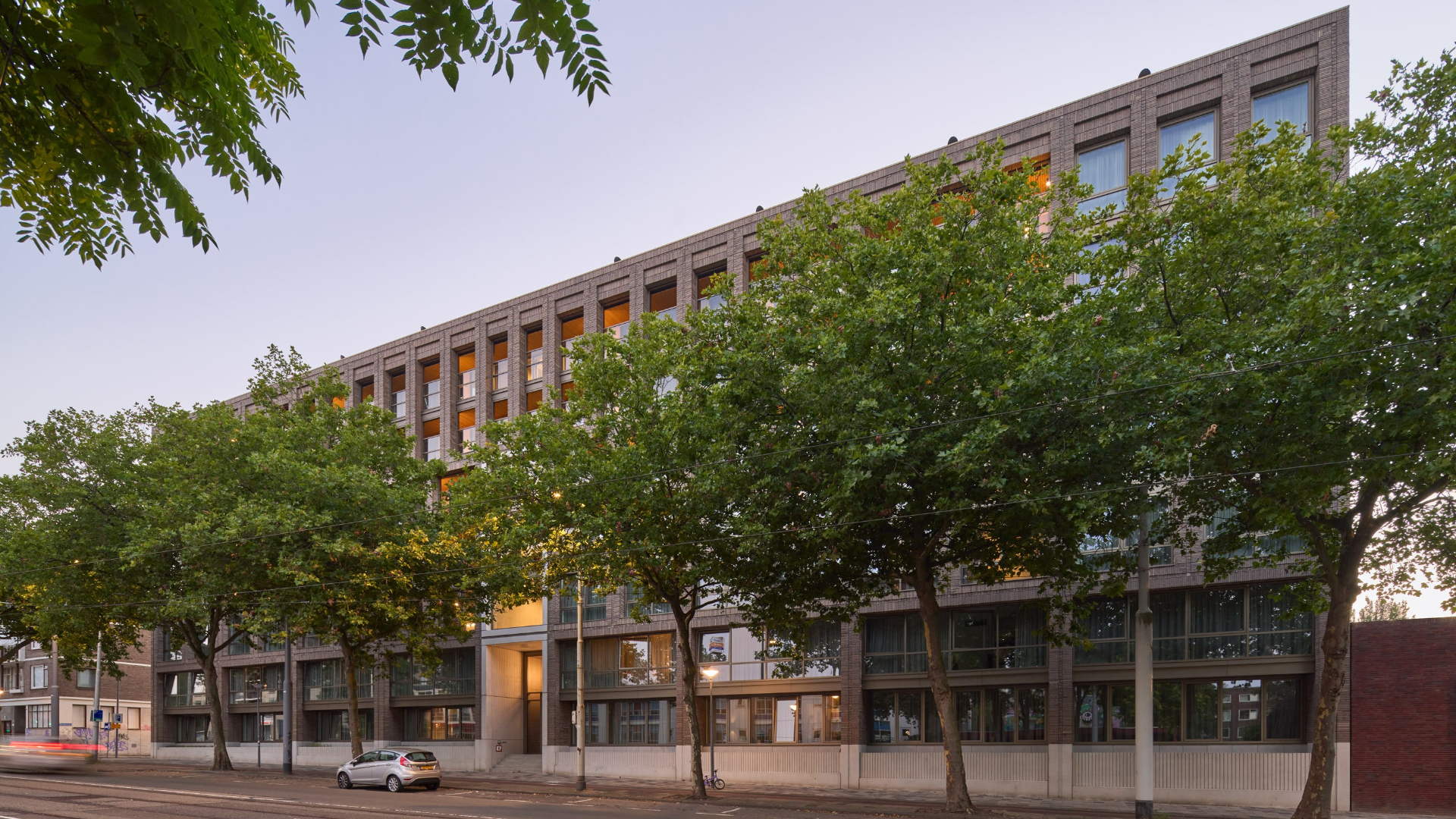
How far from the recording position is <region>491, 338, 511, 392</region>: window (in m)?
41.7

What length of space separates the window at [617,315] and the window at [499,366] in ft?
16.1

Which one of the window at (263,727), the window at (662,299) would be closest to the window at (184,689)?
the window at (263,727)

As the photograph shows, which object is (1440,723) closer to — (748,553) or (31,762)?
(748,553)

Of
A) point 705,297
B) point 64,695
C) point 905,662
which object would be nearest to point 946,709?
point 905,662

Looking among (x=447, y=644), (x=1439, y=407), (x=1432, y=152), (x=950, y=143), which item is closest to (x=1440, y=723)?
(x=1439, y=407)

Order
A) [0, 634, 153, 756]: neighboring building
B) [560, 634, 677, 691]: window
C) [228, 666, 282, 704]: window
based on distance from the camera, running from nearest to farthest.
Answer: [560, 634, 677, 691]: window, [228, 666, 282, 704]: window, [0, 634, 153, 756]: neighboring building

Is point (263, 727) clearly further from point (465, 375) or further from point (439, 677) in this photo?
point (465, 375)

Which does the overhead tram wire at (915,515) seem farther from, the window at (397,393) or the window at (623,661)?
the window at (397,393)

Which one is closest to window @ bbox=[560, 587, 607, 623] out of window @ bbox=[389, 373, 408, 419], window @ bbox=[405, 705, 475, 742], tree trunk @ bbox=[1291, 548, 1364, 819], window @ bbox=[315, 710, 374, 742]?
window @ bbox=[405, 705, 475, 742]

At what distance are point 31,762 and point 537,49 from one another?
4393cm

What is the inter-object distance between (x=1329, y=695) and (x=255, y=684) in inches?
1906

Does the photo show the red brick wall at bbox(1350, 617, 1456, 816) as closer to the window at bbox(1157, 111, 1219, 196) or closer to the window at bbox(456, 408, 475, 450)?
the window at bbox(1157, 111, 1219, 196)

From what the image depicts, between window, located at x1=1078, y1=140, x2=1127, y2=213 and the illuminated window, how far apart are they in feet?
94.1

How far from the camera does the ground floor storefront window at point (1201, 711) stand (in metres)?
24.4
